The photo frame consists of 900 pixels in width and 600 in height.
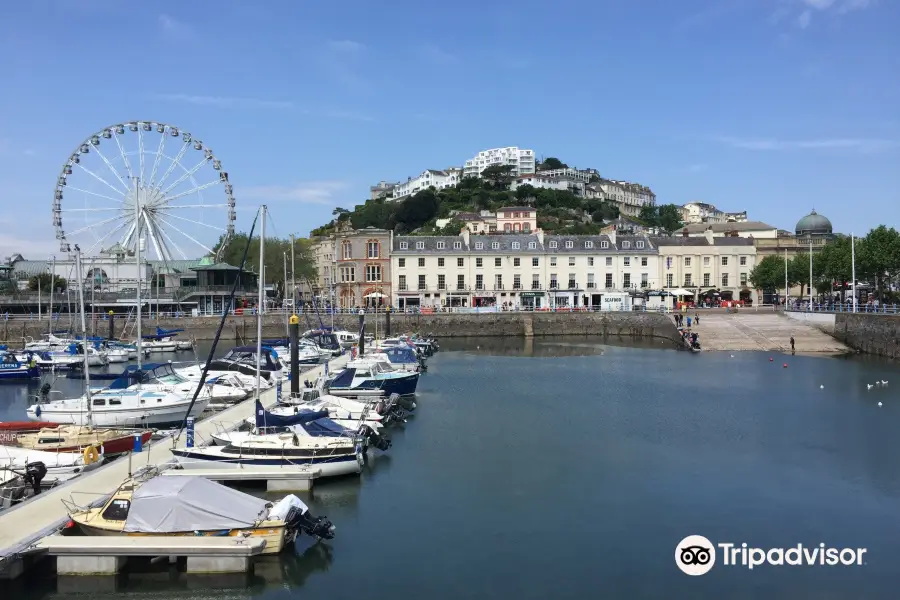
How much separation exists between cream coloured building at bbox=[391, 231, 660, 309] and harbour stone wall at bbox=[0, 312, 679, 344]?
7.60 m

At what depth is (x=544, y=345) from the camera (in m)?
68.3

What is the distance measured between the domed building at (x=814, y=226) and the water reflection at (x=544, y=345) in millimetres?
64618

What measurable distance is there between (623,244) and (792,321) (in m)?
24.3

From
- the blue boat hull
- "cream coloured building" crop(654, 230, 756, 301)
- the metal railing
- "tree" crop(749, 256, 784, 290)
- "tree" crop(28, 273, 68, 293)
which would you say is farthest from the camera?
"tree" crop(28, 273, 68, 293)

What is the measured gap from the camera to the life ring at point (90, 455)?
71.3ft

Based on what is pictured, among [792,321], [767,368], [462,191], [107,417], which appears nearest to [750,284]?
[792,321]

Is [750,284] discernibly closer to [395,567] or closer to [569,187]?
[395,567]

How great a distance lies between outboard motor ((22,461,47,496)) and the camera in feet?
62.5

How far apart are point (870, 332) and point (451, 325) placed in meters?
37.2

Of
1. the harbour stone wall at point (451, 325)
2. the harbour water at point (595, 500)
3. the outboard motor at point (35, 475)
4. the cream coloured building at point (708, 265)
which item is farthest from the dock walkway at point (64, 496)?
the cream coloured building at point (708, 265)

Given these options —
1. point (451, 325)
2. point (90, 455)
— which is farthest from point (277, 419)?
point (451, 325)

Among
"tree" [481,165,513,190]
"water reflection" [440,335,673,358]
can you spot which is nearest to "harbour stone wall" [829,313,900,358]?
"water reflection" [440,335,673,358]

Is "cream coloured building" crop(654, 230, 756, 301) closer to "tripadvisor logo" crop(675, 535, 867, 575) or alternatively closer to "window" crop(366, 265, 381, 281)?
"window" crop(366, 265, 381, 281)

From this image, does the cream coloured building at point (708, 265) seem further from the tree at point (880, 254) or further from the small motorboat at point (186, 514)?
the small motorboat at point (186, 514)
